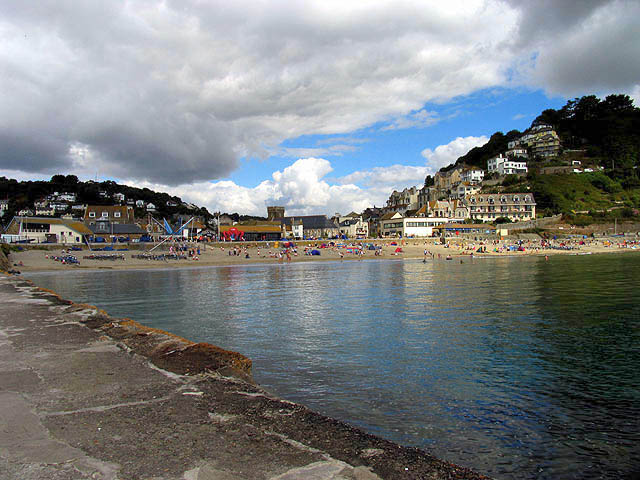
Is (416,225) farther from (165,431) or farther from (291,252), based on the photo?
(165,431)

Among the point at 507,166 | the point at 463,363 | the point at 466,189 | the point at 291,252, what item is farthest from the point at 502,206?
the point at 463,363

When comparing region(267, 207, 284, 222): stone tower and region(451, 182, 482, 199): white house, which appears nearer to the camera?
region(451, 182, 482, 199): white house

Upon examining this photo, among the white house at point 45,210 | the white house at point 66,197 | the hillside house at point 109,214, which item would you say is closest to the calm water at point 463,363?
the hillside house at point 109,214

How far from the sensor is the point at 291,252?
75125 millimetres

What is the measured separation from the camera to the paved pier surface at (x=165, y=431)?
4219 mm

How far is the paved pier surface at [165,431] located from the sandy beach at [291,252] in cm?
5253

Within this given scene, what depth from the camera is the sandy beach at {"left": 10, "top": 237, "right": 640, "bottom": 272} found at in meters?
57.5

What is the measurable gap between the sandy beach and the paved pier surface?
52.5m

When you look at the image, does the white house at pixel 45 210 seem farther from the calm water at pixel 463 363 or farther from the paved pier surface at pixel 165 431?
the paved pier surface at pixel 165 431

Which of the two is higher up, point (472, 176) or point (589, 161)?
point (589, 161)

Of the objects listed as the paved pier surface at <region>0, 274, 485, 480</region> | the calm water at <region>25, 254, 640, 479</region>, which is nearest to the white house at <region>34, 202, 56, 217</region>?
the calm water at <region>25, 254, 640, 479</region>

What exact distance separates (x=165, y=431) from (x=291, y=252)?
70.1 metres

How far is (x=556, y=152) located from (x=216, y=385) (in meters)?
167

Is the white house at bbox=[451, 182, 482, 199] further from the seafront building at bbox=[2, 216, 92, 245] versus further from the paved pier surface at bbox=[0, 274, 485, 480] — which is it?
the paved pier surface at bbox=[0, 274, 485, 480]
